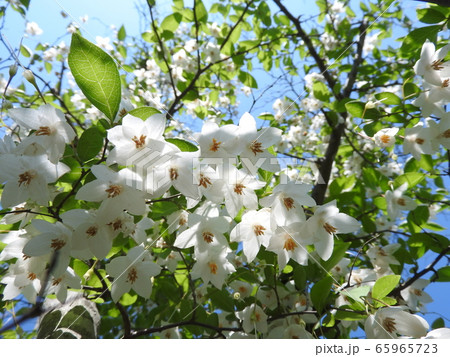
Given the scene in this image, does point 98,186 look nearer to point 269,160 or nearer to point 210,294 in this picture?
point 269,160

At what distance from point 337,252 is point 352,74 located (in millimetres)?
1712

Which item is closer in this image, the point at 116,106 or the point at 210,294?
the point at 116,106

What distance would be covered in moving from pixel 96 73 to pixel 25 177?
245 mm

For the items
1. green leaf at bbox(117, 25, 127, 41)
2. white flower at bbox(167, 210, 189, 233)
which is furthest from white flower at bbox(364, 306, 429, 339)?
green leaf at bbox(117, 25, 127, 41)

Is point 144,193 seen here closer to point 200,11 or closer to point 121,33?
point 200,11

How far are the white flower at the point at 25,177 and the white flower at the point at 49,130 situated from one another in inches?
1.1

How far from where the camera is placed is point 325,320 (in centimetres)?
85

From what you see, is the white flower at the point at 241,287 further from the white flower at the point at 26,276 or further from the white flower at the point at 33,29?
the white flower at the point at 33,29

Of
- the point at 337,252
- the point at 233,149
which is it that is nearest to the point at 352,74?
the point at 337,252

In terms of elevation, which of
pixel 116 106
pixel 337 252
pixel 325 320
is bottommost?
pixel 325 320

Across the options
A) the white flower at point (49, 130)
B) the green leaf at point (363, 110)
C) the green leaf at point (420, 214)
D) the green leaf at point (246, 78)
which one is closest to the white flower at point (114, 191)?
the white flower at point (49, 130)

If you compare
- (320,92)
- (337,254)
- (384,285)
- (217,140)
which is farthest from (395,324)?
(320,92)

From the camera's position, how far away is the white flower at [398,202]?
45.8 inches

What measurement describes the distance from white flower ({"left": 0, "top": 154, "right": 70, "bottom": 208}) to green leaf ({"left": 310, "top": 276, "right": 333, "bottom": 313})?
0.64 meters
